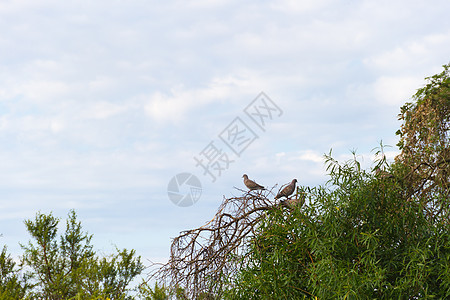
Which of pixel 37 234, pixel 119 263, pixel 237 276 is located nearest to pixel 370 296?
pixel 237 276

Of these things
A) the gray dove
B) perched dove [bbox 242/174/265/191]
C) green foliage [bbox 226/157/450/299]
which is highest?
perched dove [bbox 242/174/265/191]

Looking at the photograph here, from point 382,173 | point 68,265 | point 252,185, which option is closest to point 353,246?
point 382,173

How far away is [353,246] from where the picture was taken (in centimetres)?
357

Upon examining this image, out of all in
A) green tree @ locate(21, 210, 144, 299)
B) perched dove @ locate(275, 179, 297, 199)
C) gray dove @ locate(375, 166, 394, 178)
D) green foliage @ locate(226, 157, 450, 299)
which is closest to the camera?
green foliage @ locate(226, 157, 450, 299)

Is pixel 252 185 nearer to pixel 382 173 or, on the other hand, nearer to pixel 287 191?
pixel 287 191

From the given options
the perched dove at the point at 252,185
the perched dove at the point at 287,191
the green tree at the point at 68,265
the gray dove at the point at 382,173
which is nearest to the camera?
the gray dove at the point at 382,173

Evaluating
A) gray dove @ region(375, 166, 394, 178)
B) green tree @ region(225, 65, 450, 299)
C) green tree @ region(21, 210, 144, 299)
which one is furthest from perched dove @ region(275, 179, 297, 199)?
green tree @ region(21, 210, 144, 299)

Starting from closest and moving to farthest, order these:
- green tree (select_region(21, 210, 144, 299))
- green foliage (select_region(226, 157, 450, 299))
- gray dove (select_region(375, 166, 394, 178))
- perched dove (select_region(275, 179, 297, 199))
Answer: green foliage (select_region(226, 157, 450, 299)), gray dove (select_region(375, 166, 394, 178)), perched dove (select_region(275, 179, 297, 199)), green tree (select_region(21, 210, 144, 299))

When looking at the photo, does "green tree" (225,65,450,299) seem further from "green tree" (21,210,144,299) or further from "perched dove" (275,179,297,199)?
"green tree" (21,210,144,299)

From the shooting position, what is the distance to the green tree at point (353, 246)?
11.1 ft

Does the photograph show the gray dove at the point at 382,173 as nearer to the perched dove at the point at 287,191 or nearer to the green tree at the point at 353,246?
the green tree at the point at 353,246

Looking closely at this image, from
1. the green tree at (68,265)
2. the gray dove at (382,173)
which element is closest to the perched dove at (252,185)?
the gray dove at (382,173)

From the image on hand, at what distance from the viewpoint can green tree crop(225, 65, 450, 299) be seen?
11.1ft

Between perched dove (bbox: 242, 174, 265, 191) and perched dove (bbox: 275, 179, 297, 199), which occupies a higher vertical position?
perched dove (bbox: 242, 174, 265, 191)
